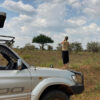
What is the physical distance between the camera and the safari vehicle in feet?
16.6

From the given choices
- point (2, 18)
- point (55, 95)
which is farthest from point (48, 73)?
point (2, 18)

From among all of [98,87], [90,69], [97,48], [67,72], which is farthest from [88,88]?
[97,48]

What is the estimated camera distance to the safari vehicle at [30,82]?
5062mm

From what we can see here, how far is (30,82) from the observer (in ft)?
17.3

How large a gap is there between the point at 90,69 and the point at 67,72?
29.4 ft

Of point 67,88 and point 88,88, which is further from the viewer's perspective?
point 88,88

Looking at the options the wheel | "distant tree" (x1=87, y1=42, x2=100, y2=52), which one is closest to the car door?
the wheel

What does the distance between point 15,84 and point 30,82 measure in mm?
333

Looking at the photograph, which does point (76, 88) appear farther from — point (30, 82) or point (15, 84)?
point (15, 84)

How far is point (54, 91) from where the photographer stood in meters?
5.60

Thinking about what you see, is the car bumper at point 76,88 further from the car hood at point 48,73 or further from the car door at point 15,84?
the car door at point 15,84

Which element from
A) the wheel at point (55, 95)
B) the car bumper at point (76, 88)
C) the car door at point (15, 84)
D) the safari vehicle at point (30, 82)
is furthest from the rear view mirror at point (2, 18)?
the car bumper at point (76, 88)

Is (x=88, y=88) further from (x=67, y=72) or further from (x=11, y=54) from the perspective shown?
(x=11, y=54)

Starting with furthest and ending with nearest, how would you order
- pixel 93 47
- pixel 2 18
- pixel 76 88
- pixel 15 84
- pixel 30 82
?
pixel 93 47 → pixel 76 88 → pixel 2 18 → pixel 30 82 → pixel 15 84
